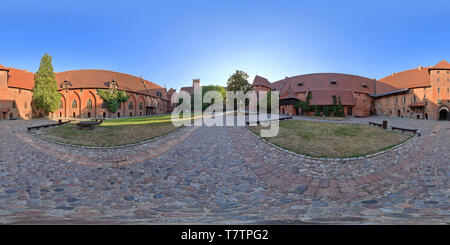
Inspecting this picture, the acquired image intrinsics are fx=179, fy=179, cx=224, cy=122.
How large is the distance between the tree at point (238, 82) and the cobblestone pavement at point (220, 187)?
23.2 meters

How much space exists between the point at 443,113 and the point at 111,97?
221ft

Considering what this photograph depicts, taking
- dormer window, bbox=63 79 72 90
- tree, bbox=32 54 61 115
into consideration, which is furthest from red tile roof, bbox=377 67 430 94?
dormer window, bbox=63 79 72 90

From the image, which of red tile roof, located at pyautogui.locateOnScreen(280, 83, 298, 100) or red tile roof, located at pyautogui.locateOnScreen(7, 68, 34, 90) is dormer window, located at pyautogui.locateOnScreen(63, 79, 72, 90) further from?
red tile roof, located at pyautogui.locateOnScreen(280, 83, 298, 100)

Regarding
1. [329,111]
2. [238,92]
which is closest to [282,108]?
A: [329,111]

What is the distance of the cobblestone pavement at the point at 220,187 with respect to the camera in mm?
3254

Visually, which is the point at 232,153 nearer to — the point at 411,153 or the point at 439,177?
the point at 439,177

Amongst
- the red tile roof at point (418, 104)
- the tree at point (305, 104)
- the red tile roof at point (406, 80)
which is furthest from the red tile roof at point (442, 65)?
the tree at point (305, 104)

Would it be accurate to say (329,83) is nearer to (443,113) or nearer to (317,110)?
(317,110)

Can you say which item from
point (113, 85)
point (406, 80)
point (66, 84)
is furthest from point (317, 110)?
point (66, 84)

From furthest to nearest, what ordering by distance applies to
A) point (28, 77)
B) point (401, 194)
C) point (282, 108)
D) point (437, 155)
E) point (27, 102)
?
1. point (282, 108)
2. point (28, 77)
3. point (27, 102)
4. point (437, 155)
5. point (401, 194)

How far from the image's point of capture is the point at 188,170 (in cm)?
622

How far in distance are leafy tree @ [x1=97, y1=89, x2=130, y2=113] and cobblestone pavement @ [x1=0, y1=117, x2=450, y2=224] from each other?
36792mm

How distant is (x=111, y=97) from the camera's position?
1624 inches

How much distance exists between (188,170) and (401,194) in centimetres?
593
